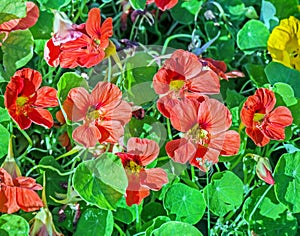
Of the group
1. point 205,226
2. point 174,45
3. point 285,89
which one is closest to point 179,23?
point 174,45

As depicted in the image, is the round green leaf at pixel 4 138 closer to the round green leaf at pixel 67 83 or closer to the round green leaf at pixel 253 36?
the round green leaf at pixel 67 83

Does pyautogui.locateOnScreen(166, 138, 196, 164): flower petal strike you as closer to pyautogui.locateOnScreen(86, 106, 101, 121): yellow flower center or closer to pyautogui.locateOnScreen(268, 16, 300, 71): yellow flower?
pyautogui.locateOnScreen(86, 106, 101, 121): yellow flower center

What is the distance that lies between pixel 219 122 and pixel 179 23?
0.45 meters

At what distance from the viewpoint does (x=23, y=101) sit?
102 centimetres

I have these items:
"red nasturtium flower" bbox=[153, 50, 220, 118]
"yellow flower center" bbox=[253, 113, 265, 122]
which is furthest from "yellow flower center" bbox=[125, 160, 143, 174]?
"yellow flower center" bbox=[253, 113, 265, 122]

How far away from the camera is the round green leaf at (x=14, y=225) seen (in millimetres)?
962

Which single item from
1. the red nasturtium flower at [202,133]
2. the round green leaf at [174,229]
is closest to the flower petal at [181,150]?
the red nasturtium flower at [202,133]

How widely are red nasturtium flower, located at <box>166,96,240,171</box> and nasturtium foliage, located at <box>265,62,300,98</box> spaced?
219 millimetres

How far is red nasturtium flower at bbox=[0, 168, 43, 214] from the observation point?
37.8 inches

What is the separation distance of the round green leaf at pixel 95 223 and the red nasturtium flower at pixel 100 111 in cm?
12

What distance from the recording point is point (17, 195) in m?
0.96

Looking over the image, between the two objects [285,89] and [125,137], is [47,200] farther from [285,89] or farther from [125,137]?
[285,89]

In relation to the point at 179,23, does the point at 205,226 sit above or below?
below

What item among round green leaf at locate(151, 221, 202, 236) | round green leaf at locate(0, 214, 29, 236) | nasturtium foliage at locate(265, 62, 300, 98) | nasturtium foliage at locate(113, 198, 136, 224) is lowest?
nasturtium foliage at locate(113, 198, 136, 224)
